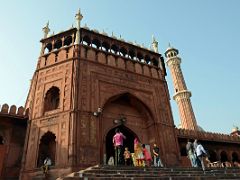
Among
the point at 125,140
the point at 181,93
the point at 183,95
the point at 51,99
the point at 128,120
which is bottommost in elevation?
the point at 125,140

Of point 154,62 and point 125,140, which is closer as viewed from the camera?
point 125,140

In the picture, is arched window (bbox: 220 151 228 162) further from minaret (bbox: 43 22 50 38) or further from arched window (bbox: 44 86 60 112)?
minaret (bbox: 43 22 50 38)

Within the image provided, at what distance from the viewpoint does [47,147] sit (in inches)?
496

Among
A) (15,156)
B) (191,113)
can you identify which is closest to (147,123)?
(15,156)

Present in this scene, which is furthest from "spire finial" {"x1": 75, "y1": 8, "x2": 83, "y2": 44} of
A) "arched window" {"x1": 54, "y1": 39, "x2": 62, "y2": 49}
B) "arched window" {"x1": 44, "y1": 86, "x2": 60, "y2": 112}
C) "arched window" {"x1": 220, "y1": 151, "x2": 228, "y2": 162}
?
"arched window" {"x1": 220, "y1": 151, "x2": 228, "y2": 162}

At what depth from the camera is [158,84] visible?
53.5ft

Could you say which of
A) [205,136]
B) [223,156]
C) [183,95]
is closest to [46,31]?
[205,136]

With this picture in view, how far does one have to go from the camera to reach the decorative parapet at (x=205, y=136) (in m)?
17.0

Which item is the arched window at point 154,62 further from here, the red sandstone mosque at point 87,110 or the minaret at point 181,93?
the minaret at point 181,93

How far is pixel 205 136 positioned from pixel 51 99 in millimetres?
11255

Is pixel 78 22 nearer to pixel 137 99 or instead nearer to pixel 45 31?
pixel 45 31

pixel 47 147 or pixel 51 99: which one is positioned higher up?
pixel 51 99

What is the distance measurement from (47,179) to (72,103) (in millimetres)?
3634

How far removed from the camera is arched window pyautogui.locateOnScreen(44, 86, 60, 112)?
530 inches
